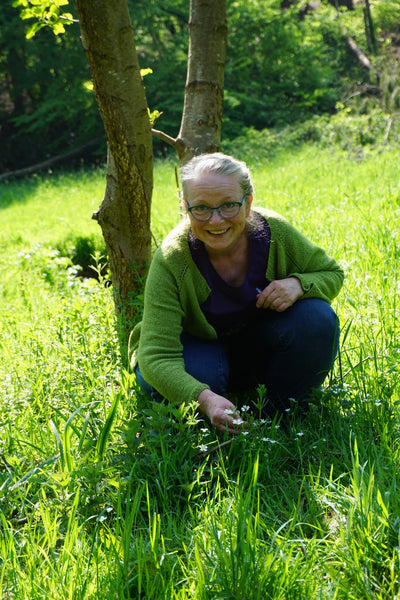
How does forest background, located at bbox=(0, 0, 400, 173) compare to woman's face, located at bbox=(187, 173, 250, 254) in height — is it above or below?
above

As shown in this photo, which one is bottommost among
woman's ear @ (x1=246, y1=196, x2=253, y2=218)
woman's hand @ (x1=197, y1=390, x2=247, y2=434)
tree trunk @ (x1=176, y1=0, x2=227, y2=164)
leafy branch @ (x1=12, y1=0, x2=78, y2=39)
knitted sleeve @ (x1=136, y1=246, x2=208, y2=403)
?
woman's hand @ (x1=197, y1=390, x2=247, y2=434)

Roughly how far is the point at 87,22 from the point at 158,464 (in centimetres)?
203

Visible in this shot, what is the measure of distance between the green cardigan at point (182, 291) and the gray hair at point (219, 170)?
25 cm

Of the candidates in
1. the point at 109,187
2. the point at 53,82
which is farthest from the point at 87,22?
the point at 53,82

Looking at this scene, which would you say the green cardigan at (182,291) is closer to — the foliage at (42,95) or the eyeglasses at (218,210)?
the eyeglasses at (218,210)

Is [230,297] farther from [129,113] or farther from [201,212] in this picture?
[129,113]

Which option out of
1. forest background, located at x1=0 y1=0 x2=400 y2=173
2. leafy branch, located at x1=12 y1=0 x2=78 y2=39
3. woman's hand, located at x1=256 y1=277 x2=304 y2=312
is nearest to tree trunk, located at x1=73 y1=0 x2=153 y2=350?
leafy branch, located at x1=12 y1=0 x2=78 y2=39

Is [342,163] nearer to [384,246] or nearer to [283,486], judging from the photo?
[384,246]

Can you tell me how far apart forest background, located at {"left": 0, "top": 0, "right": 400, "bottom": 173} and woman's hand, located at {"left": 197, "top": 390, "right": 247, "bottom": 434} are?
1389 cm

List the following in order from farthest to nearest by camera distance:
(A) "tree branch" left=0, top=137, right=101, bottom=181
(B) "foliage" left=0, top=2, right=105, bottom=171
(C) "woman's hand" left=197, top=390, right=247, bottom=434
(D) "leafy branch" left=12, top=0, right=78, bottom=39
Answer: (B) "foliage" left=0, top=2, right=105, bottom=171, (A) "tree branch" left=0, top=137, right=101, bottom=181, (D) "leafy branch" left=12, top=0, right=78, bottom=39, (C) "woman's hand" left=197, top=390, right=247, bottom=434

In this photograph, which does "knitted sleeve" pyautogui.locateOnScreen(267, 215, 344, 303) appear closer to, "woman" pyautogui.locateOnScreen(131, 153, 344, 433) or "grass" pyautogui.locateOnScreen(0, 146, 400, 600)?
"woman" pyautogui.locateOnScreen(131, 153, 344, 433)

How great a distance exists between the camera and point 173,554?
174cm

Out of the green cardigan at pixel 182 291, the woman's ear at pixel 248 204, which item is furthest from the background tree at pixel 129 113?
the woman's ear at pixel 248 204

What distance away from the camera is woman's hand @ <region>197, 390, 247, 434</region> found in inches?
83.0
